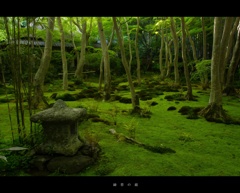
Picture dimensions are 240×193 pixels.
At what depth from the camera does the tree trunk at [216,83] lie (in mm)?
7041

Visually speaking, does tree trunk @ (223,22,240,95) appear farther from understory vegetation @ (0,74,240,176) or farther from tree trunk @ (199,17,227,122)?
tree trunk @ (199,17,227,122)

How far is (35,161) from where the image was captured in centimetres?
368

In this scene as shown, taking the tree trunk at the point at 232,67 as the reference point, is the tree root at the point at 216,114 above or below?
below

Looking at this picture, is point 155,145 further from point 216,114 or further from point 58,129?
point 216,114

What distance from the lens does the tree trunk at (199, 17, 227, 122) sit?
704 centimetres

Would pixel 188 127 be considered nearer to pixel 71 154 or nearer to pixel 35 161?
pixel 71 154

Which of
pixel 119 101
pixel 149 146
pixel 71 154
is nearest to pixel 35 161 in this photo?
pixel 71 154

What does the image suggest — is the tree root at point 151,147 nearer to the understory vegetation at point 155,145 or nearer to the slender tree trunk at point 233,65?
the understory vegetation at point 155,145

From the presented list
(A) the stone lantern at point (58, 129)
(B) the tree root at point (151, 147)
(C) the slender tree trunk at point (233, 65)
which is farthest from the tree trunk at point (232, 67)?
(A) the stone lantern at point (58, 129)

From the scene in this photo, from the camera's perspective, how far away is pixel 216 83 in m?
7.19
